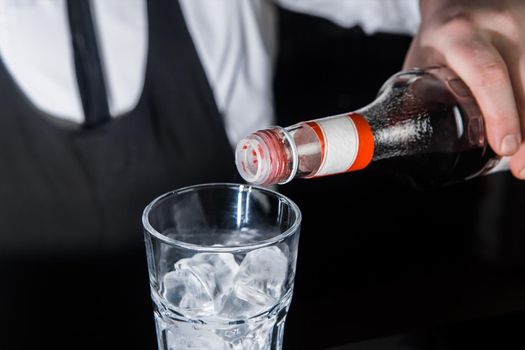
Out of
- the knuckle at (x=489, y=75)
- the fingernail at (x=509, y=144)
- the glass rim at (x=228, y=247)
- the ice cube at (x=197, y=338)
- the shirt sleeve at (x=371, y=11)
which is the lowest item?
the ice cube at (x=197, y=338)

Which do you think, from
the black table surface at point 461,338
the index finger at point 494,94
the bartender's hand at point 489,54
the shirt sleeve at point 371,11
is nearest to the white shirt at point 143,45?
the shirt sleeve at point 371,11

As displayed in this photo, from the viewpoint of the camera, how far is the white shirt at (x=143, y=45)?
1.07 meters

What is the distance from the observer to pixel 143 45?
1.14 metres

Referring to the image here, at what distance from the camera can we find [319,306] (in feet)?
2.33

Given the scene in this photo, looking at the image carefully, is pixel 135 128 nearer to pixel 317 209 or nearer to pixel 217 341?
pixel 217 341

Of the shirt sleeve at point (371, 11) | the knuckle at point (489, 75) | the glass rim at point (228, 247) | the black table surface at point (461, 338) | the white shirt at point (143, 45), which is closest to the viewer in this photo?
the glass rim at point (228, 247)

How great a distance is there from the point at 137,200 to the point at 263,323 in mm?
606

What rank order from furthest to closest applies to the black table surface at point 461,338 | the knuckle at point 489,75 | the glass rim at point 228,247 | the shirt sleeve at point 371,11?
1. the shirt sleeve at point 371,11
2. the knuckle at point 489,75
3. the black table surface at point 461,338
4. the glass rim at point 228,247

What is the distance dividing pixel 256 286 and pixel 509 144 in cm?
32

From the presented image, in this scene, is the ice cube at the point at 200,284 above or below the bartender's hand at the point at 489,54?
below

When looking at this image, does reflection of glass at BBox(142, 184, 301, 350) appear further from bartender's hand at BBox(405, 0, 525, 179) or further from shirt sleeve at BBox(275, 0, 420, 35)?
shirt sleeve at BBox(275, 0, 420, 35)

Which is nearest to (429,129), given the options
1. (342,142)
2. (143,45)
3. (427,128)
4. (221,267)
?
(427,128)

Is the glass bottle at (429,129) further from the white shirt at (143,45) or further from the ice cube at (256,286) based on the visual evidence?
the white shirt at (143,45)

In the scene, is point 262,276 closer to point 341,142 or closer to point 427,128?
point 341,142
